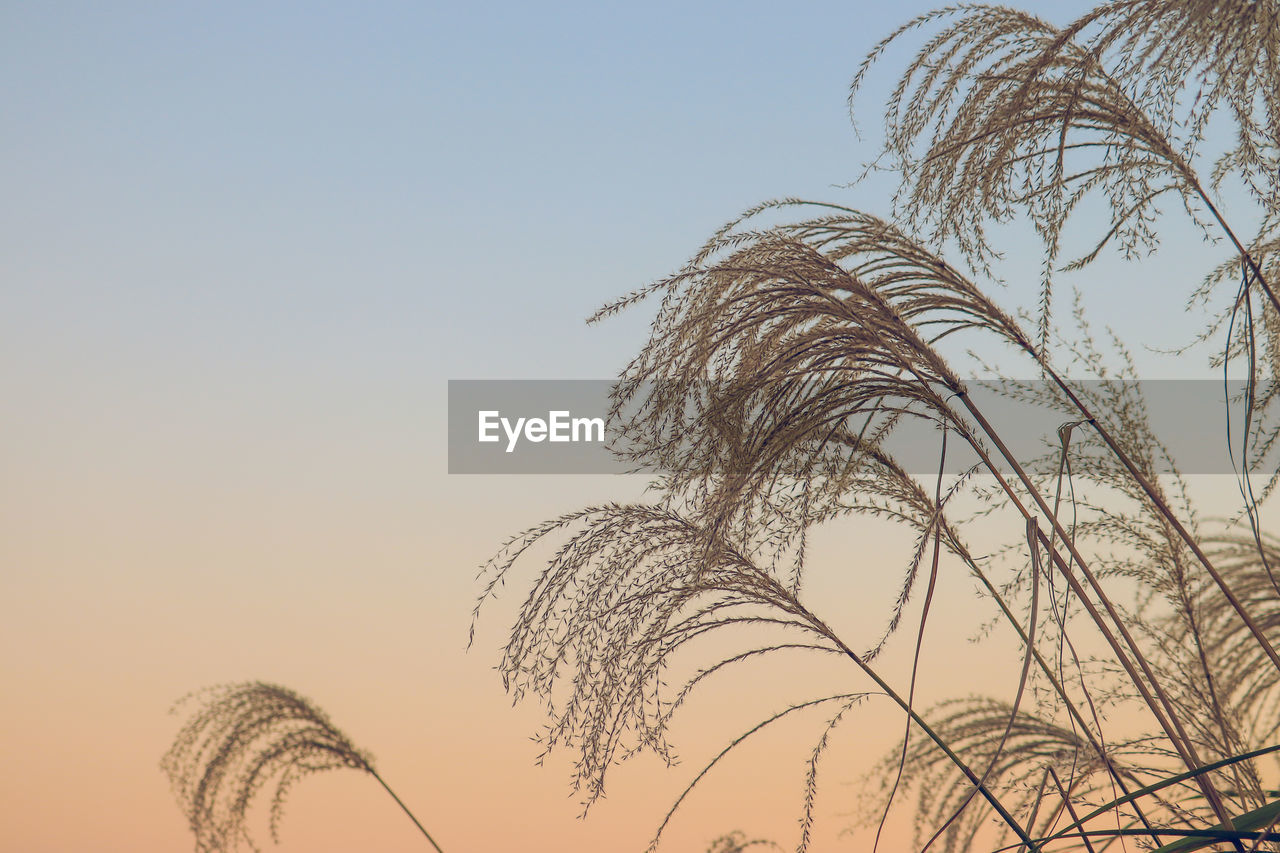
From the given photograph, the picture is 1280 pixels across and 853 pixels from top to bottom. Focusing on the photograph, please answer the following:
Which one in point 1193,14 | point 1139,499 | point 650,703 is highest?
point 1193,14

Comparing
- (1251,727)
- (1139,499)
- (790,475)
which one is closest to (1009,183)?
(790,475)

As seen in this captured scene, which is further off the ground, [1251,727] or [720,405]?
[720,405]

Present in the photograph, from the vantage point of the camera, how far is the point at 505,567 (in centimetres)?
244

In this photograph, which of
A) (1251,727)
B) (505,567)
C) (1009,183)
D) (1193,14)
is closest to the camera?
(1193,14)

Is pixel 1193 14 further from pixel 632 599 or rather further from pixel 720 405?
pixel 632 599

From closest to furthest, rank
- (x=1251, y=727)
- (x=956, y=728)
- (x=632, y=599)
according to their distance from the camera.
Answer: (x=632, y=599), (x=956, y=728), (x=1251, y=727)

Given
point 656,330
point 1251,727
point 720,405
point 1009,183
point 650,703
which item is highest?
point 1009,183

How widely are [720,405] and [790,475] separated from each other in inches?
9.1

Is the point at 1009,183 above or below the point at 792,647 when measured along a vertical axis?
above

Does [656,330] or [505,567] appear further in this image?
[505,567]

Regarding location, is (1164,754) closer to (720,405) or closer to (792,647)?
(792,647)

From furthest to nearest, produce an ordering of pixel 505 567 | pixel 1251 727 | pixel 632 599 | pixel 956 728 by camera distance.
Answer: pixel 1251 727, pixel 956 728, pixel 505 567, pixel 632 599

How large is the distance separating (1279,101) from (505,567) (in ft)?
5.60

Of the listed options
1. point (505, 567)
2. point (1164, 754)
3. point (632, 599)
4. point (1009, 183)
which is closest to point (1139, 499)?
point (1164, 754)
